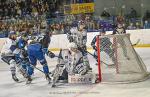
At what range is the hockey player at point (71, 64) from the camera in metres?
9.46

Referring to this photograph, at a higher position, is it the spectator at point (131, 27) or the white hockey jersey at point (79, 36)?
the white hockey jersey at point (79, 36)

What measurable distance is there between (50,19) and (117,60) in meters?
8.45

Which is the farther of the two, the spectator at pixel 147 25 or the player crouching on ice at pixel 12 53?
the spectator at pixel 147 25

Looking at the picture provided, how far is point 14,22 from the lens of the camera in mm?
17969

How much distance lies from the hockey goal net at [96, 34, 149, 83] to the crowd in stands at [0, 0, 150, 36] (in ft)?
18.2

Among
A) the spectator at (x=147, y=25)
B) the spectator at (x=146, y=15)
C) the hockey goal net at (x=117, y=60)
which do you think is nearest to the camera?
the hockey goal net at (x=117, y=60)

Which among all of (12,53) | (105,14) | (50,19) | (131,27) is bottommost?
(131,27)

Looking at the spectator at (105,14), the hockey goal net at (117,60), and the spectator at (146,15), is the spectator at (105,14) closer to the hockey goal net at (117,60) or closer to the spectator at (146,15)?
the spectator at (146,15)

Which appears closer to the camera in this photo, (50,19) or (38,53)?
(38,53)

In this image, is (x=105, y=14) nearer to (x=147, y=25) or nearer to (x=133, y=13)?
(x=133, y=13)

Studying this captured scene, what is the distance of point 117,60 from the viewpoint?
975 cm

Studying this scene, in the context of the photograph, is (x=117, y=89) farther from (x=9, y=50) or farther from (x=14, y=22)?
(x=14, y=22)

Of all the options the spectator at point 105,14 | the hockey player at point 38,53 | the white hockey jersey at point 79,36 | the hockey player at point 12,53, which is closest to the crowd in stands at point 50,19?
the spectator at point 105,14

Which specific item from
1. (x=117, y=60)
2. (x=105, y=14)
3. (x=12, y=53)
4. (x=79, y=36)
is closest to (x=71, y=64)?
(x=117, y=60)
